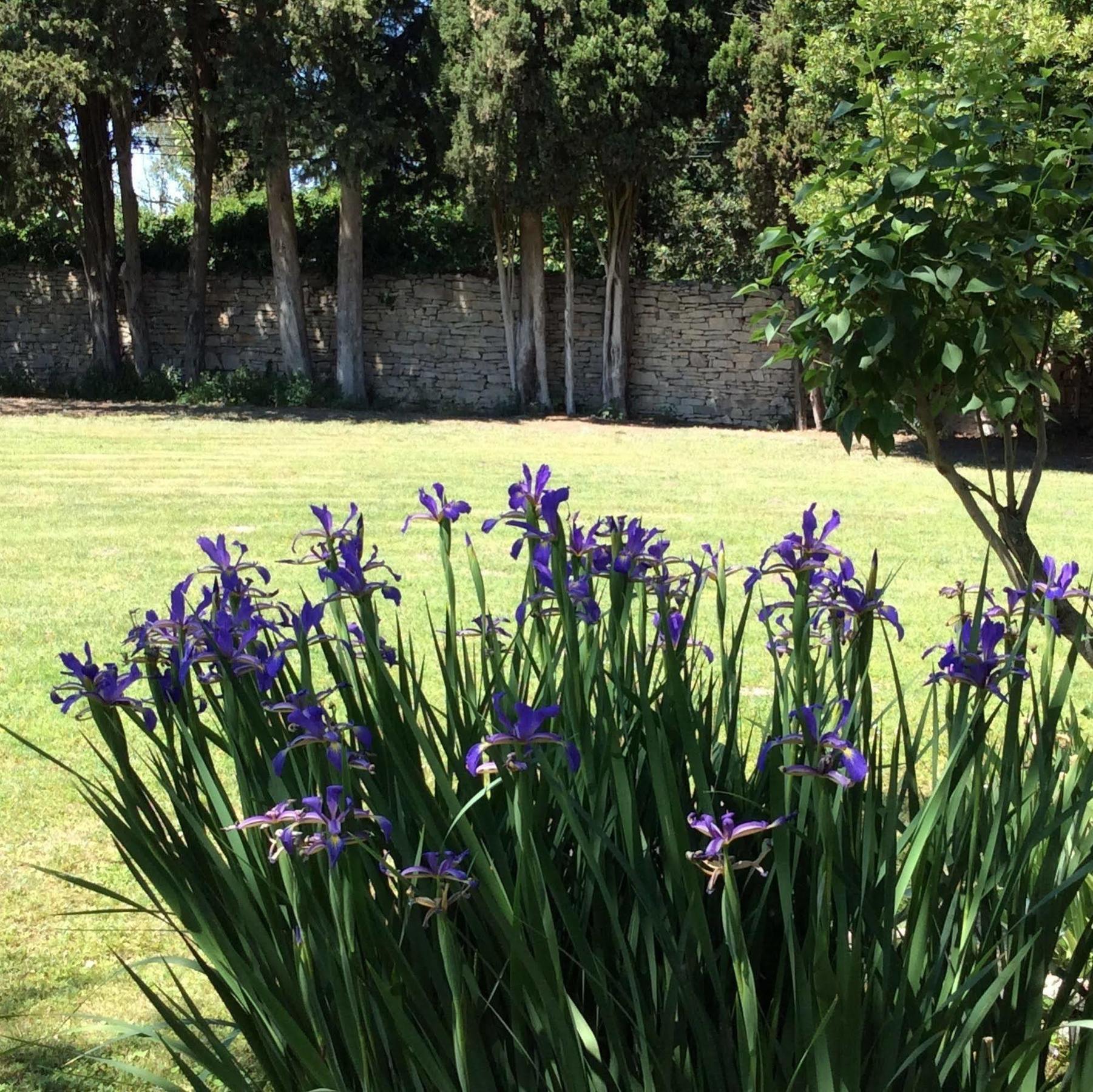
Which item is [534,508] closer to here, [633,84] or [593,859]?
[593,859]

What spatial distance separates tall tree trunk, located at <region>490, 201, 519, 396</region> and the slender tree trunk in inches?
78.1

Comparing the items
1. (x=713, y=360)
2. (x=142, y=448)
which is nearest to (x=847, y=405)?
(x=142, y=448)

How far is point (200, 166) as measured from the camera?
56.4 feet

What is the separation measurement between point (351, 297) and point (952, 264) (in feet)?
51.8

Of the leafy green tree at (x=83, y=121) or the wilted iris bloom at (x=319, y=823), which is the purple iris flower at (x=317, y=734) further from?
the leafy green tree at (x=83, y=121)

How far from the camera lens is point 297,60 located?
14.9 metres

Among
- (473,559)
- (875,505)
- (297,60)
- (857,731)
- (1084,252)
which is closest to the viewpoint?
(857,731)

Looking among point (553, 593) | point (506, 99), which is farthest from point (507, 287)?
point (553, 593)

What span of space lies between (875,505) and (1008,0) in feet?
13.2

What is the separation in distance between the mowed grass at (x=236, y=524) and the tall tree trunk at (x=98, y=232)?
2.99 m

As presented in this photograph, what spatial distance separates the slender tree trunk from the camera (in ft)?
55.2

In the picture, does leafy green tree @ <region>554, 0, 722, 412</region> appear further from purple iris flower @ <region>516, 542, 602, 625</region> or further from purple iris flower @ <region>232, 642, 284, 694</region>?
purple iris flower @ <region>232, 642, 284, 694</region>

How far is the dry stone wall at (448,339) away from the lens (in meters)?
17.1

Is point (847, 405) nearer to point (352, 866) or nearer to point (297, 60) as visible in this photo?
point (352, 866)
